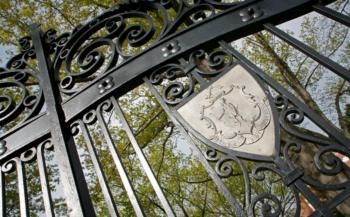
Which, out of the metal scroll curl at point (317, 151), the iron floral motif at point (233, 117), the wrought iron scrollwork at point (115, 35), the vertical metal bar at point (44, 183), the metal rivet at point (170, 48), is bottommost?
the metal scroll curl at point (317, 151)

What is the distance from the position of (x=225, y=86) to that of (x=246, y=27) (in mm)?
368

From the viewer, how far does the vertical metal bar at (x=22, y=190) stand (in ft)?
5.97

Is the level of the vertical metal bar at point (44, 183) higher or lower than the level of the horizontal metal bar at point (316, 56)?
higher

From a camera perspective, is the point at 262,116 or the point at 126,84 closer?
the point at 262,116

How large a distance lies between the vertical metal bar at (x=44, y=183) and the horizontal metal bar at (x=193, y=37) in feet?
0.79

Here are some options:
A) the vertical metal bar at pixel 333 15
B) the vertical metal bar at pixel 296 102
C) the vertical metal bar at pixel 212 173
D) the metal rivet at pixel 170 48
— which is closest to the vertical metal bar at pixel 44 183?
the vertical metal bar at pixel 212 173

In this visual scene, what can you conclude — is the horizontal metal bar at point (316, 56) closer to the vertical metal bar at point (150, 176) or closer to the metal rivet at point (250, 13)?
the metal rivet at point (250, 13)

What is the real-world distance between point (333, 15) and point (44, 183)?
1666mm

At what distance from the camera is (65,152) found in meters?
1.88

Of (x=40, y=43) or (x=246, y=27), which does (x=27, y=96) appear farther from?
(x=246, y=27)

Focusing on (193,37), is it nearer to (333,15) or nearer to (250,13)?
(250,13)

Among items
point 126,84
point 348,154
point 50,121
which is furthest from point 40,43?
point 348,154

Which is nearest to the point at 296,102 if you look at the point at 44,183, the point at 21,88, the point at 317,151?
the point at 317,151

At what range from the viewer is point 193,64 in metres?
1.89
